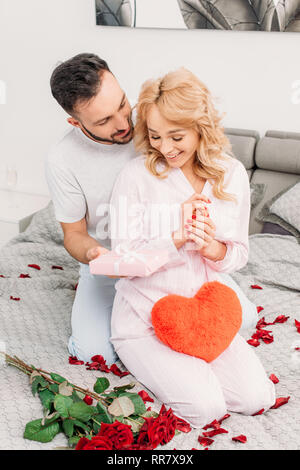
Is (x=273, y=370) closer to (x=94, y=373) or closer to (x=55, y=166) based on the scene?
(x=94, y=373)

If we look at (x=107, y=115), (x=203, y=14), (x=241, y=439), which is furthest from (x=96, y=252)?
(x=203, y=14)

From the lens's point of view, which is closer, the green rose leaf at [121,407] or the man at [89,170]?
the green rose leaf at [121,407]

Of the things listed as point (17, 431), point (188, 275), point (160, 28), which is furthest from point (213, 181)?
point (160, 28)

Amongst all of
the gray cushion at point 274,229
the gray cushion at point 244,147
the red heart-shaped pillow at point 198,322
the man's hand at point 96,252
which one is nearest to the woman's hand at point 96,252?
the man's hand at point 96,252

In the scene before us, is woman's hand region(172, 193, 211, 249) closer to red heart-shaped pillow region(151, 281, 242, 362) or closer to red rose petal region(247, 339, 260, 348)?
red heart-shaped pillow region(151, 281, 242, 362)

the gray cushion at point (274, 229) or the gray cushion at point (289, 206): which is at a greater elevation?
the gray cushion at point (289, 206)

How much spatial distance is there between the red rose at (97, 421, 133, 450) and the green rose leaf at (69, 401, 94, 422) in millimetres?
88

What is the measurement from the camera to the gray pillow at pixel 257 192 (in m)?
2.47

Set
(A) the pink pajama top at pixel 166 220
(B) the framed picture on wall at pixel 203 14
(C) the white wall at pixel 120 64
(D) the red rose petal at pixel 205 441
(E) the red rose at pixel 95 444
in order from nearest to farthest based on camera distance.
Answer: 1. (E) the red rose at pixel 95 444
2. (D) the red rose petal at pixel 205 441
3. (A) the pink pajama top at pixel 166 220
4. (B) the framed picture on wall at pixel 203 14
5. (C) the white wall at pixel 120 64

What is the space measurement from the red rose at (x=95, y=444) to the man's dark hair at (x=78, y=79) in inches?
35.1

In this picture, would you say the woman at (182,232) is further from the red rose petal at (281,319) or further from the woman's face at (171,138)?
the red rose petal at (281,319)

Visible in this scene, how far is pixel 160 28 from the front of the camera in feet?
8.96

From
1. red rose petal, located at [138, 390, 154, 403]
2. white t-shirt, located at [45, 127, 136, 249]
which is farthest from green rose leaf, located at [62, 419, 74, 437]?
white t-shirt, located at [45, 127, 136, 249]

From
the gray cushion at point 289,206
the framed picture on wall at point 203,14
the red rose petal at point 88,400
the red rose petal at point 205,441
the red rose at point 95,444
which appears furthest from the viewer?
the framed picture on wall at point 203,14
